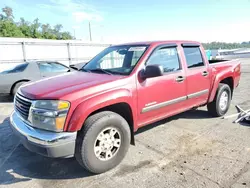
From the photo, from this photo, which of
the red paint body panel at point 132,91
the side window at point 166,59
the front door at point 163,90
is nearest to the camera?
the red paint body panel at point 132,91

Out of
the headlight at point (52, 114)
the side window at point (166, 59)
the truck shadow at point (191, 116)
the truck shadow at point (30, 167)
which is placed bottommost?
the truck shadow at point (30, 167)

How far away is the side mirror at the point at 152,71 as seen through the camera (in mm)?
3229

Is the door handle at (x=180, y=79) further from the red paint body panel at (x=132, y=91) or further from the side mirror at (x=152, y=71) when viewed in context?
the side mirror at (x=152, y=71)

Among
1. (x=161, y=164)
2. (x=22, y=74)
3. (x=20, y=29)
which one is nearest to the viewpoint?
(x=161, y=164)

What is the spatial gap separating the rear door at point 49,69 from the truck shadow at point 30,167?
4.70 m

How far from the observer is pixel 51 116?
102 inches

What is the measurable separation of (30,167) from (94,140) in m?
1.23

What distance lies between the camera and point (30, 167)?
3.23 meters

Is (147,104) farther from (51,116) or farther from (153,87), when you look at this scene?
(51,116)

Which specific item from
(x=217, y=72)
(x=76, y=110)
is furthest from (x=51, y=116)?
(x=217, y=72)

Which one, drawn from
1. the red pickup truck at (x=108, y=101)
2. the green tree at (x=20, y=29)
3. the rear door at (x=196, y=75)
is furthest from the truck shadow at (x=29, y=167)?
the green tree at (x=20, y=29)

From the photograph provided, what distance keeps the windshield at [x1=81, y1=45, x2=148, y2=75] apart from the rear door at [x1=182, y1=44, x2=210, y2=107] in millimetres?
1127

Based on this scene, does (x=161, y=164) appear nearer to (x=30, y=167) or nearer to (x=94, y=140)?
(x=94, y=140)

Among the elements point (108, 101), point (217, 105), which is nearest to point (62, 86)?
point (108, 101)
